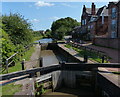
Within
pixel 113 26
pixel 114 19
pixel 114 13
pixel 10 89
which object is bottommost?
pixel 10 89

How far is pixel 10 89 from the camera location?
5402 millimetres

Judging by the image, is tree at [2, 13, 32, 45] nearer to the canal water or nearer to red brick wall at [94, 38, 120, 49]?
the canal water

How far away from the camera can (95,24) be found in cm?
3378

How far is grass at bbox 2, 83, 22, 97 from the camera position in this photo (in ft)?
16.5

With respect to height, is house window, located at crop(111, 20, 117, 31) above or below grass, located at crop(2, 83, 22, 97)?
above

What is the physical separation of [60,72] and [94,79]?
2.31 meters

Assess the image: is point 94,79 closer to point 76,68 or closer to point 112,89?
point 76,68

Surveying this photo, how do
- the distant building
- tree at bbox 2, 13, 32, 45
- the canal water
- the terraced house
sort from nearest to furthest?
tree at bbox 2, 13, 32, 45, the canal water, the terraced house, the distant building

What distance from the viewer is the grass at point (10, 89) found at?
5.04m

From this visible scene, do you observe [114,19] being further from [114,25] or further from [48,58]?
[48,58]

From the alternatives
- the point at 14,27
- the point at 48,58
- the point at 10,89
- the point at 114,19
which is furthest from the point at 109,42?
the point at 10,89

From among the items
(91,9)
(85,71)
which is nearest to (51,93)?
(85,71)

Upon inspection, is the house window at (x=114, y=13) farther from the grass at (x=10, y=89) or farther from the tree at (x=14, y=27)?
the grass at (x=10, y=89)

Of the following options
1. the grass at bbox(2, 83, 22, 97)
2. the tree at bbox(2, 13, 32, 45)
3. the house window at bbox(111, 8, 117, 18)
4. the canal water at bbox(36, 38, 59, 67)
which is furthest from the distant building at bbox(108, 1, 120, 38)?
the grass at bbox(2, 83, 22, 97)
